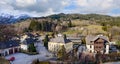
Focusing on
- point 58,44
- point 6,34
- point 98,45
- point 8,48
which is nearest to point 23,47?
point 8,48

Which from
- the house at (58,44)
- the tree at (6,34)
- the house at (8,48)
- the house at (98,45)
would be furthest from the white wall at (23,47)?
the house at (98,45)

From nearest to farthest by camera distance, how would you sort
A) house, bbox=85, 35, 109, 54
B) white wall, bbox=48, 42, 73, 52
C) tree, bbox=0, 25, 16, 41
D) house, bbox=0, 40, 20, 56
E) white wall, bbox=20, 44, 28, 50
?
house, bbox=0, 40, 20, 56, house, bbox=85, 35, 109, 54, white wall, bbox=48, 42, 73, 52, white wall, bbox=20, 44, 28, 50, tree, bbox=0, 25, 16, 41

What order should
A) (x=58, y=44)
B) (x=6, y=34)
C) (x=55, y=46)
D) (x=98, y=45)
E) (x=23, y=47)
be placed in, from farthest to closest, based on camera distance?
(x=6, y=34) < (x=23, y=47) < (x=55, y=46) < (x=58, y=44) < (x=98, y=45)

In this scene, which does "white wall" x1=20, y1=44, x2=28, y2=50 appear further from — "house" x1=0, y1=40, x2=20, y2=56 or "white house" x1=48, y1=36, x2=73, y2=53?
"white house" x1=48, y1=36, x2=73, y2=53

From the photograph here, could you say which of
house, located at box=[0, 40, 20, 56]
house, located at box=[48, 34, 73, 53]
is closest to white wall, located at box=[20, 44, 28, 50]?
house, located at box=[0, 40, 20, 56]

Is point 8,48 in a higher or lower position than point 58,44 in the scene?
higher

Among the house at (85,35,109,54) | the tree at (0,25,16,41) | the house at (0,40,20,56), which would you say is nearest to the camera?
the house at (0,40,20,56)

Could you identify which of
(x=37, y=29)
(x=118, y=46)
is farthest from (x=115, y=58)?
(x=37, y=29)

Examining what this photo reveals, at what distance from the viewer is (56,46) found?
39.0 m

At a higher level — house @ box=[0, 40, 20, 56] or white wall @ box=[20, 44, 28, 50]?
house @ box=[0, 40, 20, 56]

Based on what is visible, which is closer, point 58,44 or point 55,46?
point 58,44

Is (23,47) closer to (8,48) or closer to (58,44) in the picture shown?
(8,48)

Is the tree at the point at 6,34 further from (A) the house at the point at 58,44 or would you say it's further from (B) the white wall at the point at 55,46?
(A) the house at the point at 58,44

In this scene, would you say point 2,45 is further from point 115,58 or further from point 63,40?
point 115,58
